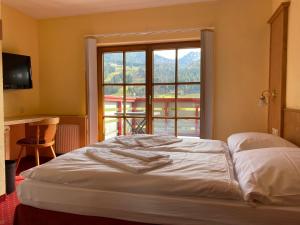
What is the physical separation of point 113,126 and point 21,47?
1.94m

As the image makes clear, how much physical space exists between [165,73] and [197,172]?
96.9 inches

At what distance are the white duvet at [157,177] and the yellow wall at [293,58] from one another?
1.04m

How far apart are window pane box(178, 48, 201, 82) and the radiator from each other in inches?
74.3

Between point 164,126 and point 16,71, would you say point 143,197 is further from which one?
point 16,71

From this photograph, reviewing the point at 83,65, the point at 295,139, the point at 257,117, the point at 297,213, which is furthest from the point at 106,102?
the point at 297,213

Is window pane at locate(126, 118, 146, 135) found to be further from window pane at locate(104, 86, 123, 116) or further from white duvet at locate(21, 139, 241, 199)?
white duvet at locate(21, 139, 241, 199)

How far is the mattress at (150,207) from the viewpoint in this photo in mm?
1207

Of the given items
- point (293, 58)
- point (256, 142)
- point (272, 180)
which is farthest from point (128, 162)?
point (293, 58)

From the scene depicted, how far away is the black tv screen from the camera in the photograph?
139 inches

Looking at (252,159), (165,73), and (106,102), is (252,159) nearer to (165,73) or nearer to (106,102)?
(165,73)

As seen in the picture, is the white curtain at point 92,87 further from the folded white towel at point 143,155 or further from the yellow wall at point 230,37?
the folded white towel at point 143,155

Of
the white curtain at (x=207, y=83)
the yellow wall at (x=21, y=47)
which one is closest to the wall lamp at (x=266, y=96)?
the white curtain at (x=207, y=83)

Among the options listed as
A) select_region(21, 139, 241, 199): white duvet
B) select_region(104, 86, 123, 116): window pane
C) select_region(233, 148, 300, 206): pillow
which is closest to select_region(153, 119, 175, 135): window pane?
select_region(104, 86, 123, 116): window pane

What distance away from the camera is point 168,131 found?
3838 mm
